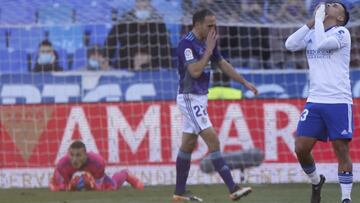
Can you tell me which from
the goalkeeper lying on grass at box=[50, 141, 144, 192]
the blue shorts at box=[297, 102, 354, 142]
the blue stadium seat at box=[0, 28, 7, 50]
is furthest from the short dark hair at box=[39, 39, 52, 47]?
the blue shorts at box=[297, 102, 354, 142]

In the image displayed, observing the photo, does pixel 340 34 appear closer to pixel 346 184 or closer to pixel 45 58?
pixel 346 184

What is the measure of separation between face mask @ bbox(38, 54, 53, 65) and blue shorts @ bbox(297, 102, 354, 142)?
7356 mm

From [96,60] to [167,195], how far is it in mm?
4776

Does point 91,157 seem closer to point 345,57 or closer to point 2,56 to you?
point 2,56

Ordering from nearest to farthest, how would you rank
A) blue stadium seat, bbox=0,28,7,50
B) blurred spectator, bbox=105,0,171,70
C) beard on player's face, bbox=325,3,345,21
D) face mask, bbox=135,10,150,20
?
beard on player's face, bbox=325,3,345,21, face mask, bbox=135,10,150,20, blurred spectator, bbox=105,0,171,70, blue stadium seat, bbox=0,28,7,50

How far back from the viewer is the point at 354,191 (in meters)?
10.7

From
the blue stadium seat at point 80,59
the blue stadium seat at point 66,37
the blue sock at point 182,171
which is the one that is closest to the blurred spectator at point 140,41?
the blue stadium seat at point 80,59

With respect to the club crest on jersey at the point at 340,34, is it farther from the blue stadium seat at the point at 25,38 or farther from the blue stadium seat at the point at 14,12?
the blue stadium seat at the point at 25,38

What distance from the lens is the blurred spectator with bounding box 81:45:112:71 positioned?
14860mm

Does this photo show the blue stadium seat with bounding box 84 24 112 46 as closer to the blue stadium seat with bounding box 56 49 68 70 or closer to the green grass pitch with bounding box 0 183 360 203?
the blue stadium seat with bounding box 56 49 68 70

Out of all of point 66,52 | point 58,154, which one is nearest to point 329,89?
point 58,154

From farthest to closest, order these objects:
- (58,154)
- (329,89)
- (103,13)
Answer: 1. (103,13)
2. (58,154)
3. (329,89)

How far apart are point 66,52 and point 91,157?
3475mm

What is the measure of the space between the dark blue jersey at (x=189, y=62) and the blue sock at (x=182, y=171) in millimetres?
757
